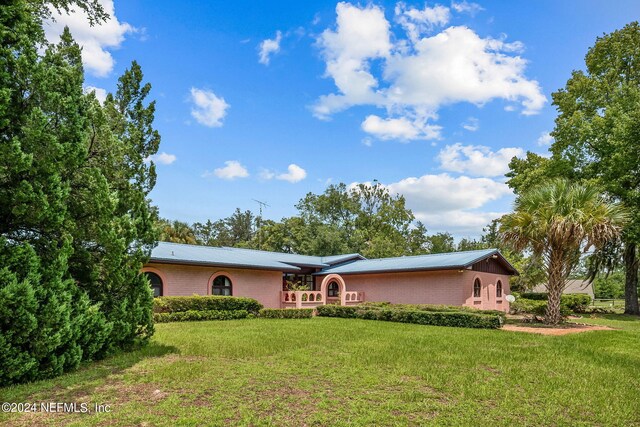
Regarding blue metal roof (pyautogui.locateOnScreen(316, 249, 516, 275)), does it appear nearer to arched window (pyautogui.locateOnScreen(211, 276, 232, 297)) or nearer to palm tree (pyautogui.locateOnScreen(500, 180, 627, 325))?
palm tree (pyautogui.locateOnScreen(500, 180, 627, 325))

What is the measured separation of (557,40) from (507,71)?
1971mm

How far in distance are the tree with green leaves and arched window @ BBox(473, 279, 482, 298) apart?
909 centimetres

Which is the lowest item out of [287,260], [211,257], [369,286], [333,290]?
[333,290]

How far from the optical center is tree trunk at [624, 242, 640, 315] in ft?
83.7

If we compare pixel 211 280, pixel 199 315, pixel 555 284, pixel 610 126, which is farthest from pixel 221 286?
pixel 610 126

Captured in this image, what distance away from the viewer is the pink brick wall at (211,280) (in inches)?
758

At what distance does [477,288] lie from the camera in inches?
878

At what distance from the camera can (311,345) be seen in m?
10.4

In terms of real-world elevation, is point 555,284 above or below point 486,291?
above

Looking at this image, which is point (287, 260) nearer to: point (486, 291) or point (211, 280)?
point (211, 280)

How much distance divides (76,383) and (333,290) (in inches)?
857

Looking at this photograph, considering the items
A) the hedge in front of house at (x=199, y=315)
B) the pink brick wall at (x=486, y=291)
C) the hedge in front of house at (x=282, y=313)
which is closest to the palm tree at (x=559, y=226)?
the pink brick wall at (x=486, y=291)

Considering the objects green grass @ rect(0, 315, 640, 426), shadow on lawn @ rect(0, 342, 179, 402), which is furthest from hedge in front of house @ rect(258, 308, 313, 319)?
shadow on lawn @ rect(0, 342, 179, 402)

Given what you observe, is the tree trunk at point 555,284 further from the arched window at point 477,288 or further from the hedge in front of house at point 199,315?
the hedge in front of house at point 199,315
